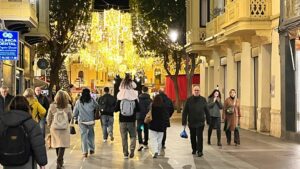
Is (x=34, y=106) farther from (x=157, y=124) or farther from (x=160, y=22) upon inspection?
(x=160, y=22)

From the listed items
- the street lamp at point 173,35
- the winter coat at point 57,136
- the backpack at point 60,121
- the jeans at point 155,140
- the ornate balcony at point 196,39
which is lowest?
the jeans at point 155,140

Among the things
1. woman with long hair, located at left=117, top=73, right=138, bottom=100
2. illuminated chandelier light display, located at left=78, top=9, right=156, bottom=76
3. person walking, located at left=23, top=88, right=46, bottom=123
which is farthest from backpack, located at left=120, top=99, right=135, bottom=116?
illuminated chandelier light display, located at left=78, top=9, right=156, bottom=76

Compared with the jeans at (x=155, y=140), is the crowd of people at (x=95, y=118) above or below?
above

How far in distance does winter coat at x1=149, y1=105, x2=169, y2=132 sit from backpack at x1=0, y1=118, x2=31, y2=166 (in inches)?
307

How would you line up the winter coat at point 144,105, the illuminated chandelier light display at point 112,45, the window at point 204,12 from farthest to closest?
the illuminated chandelier light display at point 112,45 < the window at point 204,12 < the winter coat at point 144,105

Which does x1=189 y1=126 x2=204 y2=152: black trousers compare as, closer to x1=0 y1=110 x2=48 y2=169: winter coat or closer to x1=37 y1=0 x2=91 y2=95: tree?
x1=0 y1=110 x2=48 y2=169: winter coat

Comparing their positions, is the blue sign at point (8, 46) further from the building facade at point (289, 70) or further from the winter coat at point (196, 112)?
the building facade at point (289, 70)

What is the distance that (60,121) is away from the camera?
11.9 metres

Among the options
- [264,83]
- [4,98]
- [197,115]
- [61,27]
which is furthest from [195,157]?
[61,27]

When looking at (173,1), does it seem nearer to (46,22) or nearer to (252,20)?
(46,22)

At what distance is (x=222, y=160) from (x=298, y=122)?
6.15m

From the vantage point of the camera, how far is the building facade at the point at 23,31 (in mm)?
22172

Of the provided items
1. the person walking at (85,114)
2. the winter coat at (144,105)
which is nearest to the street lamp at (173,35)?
the winter coat at (144,105)

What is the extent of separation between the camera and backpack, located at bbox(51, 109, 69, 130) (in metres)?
11.9
